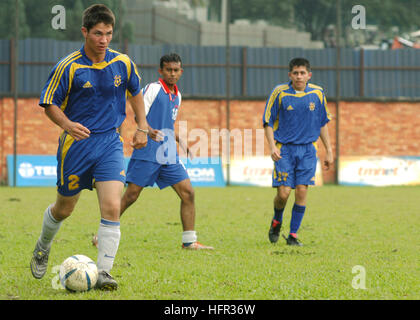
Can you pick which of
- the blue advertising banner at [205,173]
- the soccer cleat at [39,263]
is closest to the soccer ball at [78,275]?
the soccer cleat at [39,263]

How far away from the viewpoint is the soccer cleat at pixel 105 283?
5.64m

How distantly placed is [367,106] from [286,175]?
56.5ft

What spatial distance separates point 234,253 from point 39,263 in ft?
8.02

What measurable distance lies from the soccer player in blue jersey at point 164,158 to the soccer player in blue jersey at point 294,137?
1.21 metres

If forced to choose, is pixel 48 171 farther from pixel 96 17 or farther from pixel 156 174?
pixel 96 17

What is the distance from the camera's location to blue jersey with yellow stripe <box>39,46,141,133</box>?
5.88m

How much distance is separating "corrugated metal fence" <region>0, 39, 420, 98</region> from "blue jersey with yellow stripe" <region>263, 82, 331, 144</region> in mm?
15778

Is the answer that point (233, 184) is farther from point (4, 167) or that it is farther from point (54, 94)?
point (54, 94)

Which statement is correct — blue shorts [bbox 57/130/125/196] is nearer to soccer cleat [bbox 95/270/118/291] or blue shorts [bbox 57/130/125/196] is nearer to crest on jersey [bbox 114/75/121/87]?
crest on jersey [bbox 114/75/121/87]

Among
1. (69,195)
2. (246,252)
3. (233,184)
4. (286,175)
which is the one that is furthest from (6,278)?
(233,184)

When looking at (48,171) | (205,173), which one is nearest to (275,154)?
(205,173)

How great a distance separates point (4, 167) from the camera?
2353cm

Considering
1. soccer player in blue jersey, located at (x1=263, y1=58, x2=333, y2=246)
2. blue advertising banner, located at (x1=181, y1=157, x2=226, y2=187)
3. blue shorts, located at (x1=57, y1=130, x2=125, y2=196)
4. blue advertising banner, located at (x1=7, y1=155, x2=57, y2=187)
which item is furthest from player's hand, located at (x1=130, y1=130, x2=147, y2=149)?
blue advertising banner, located at (x1=181, y1=157, x2=226, y2=187)

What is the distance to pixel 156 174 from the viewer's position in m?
8.66
